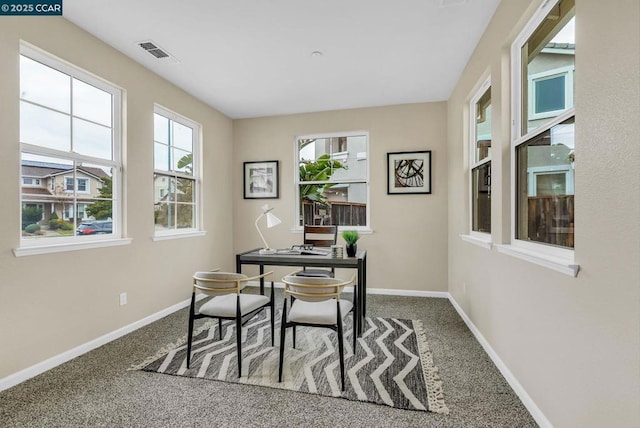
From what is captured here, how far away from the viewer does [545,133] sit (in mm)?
1815

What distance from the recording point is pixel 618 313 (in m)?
1.14

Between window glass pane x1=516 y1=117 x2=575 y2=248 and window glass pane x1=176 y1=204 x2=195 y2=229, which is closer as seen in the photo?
window glass pane x1=516 y1=117 x2=575 y2=248

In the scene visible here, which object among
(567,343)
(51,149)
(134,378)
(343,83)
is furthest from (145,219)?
(567,343)

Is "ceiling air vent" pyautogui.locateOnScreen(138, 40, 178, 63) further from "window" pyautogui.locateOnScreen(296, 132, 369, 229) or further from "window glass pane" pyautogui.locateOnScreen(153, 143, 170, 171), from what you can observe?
"window" pyautogui.locateOnScreen(296, 132, 369, 229)

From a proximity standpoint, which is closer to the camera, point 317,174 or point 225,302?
point 225,302

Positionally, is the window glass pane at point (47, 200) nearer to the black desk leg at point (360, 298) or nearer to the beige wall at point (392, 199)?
the black desk leg at point (360, 298)

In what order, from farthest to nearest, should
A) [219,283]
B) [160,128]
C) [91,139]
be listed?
[160,128]
[91,139]
[219,283]

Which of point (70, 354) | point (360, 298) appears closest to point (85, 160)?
point (70, 354)

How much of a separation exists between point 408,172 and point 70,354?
4.07m

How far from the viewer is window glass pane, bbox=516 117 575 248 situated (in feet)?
5.22

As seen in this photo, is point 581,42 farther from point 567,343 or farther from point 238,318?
point 238,318

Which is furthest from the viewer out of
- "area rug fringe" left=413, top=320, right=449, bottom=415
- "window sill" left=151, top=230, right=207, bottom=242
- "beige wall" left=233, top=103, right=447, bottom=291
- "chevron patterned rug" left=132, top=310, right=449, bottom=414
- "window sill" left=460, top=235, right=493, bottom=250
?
"beige wall" left=233, top=103, right=447, bottom=291

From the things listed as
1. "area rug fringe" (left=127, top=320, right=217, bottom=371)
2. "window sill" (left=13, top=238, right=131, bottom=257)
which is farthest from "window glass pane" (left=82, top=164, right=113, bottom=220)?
"area rug fringe" (left=127, top=320, right=217, bottom=371)

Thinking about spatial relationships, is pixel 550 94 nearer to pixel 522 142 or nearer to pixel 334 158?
pixel 522 142
